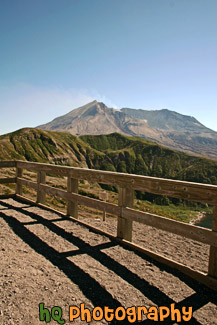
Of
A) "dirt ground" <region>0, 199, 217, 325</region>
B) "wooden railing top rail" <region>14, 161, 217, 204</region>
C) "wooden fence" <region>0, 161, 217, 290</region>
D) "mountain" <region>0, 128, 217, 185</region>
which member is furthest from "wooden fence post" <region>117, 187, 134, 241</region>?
"mountain" <region>0, 128, 217, 185</region>

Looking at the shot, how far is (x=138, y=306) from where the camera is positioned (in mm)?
3580

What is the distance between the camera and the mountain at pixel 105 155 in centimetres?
10238

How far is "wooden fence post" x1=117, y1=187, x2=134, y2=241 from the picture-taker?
5.74m

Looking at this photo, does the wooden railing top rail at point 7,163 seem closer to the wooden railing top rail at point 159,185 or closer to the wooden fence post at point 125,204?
the wooden railing top rail at point 159,185

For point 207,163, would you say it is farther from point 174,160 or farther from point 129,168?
point 129,168

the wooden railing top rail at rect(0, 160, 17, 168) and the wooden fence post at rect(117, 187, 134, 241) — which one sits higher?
the wooden railing top rail at rect(0, 160, 17, 168)

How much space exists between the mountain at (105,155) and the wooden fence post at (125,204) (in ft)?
272

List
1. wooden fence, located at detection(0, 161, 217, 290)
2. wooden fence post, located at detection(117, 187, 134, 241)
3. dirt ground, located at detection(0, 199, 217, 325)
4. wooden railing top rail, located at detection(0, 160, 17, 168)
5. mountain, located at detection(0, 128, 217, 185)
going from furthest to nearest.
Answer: mountain, located at detection(0, 128, 217, 185) → wooden railing top rail, located at detection(0, 160, 17, 168) → wooden fence post, located at detection(117, 187, 134, 241) → wooden fence, located at detection(0, 161, 217, 290) → dirt ground, located at detection(0, 199, 217, 325)

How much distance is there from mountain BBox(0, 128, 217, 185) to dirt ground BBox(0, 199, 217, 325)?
82.6 metres

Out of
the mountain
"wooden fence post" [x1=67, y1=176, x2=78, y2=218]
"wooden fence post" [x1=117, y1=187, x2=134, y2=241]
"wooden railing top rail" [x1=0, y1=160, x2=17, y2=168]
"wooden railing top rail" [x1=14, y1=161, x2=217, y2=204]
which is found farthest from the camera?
the mountain

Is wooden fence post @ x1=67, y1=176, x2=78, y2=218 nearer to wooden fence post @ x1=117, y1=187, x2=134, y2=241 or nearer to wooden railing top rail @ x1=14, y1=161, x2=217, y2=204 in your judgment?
wooden railing top rail @ x1=14, y1=161, x2=217, y2=204

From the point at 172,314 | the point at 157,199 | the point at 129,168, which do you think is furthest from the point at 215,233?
the point at 129,168

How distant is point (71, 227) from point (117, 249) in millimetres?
1852

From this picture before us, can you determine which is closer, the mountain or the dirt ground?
the dirt ground
